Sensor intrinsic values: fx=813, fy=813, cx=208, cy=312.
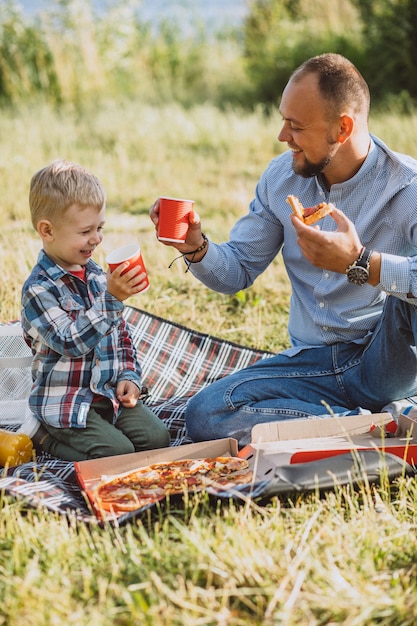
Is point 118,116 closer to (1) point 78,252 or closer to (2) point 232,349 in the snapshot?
(2) point 232,349

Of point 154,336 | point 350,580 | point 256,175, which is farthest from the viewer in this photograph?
point 256,175

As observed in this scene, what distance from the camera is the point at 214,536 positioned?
8.41 feet

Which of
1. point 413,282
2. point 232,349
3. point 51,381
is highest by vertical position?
point 413,282

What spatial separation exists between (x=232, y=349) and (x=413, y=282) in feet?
4.88

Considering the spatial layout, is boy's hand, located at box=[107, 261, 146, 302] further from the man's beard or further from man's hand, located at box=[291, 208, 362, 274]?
the man's beard

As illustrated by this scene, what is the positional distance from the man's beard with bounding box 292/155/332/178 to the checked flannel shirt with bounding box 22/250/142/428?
1015 mm

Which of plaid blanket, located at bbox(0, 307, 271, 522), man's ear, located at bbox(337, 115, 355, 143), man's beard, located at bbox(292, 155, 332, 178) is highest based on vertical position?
man's ear, located at bbox(337, 115, 355, 143)

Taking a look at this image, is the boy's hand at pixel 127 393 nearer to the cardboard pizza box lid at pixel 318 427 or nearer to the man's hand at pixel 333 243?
the cardboard pizza box lid at pixel 318 427

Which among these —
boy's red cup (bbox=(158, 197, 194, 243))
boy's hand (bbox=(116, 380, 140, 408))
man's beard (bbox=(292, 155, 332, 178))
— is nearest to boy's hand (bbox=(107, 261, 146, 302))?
boy's red cup (bbox=(158, 197, 194, 243))

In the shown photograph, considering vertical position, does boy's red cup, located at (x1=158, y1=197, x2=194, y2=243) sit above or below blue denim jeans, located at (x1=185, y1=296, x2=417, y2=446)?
above

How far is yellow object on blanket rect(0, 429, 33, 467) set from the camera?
3.47 metres

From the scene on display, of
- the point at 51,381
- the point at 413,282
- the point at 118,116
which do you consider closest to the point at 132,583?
the point at 51,381

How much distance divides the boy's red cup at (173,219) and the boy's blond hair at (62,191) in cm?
27

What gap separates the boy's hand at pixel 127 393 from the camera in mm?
3680
